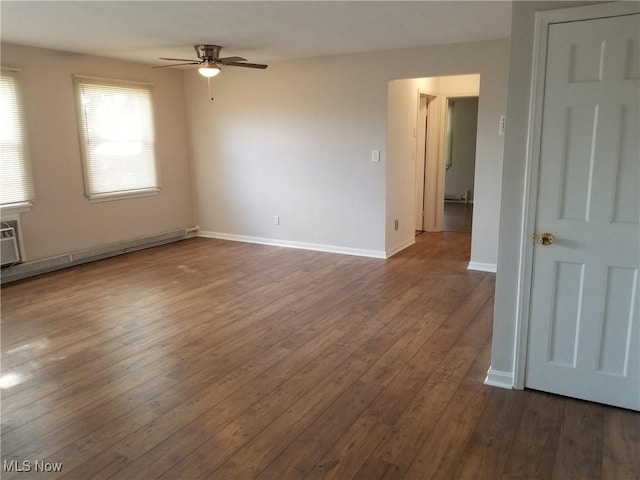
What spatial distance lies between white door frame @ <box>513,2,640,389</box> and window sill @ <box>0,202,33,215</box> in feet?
15.8

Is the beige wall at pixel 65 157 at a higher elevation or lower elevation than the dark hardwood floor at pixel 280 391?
higher

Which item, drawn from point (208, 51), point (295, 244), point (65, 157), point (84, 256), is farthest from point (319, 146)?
point (84, 256)

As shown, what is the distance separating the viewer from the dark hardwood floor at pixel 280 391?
2.17 meters

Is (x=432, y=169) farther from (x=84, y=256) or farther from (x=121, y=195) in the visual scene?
(x=84, y=256)

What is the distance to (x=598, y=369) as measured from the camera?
2.54 meters

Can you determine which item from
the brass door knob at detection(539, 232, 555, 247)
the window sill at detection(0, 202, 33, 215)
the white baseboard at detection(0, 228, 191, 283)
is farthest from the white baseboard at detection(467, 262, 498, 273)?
the window sill at detection(0, 202, 33, 215)

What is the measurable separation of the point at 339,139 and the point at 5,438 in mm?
4429

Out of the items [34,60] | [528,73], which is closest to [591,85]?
[528,73]

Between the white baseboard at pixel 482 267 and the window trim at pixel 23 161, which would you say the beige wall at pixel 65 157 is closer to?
the window trim at pixel 23 161

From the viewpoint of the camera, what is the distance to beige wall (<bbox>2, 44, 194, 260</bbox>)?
198 inches

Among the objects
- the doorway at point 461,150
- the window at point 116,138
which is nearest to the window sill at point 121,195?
the window at point 116,138

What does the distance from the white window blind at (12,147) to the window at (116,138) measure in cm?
67

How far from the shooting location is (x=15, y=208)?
194 inches

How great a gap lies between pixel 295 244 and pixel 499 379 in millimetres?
3930
